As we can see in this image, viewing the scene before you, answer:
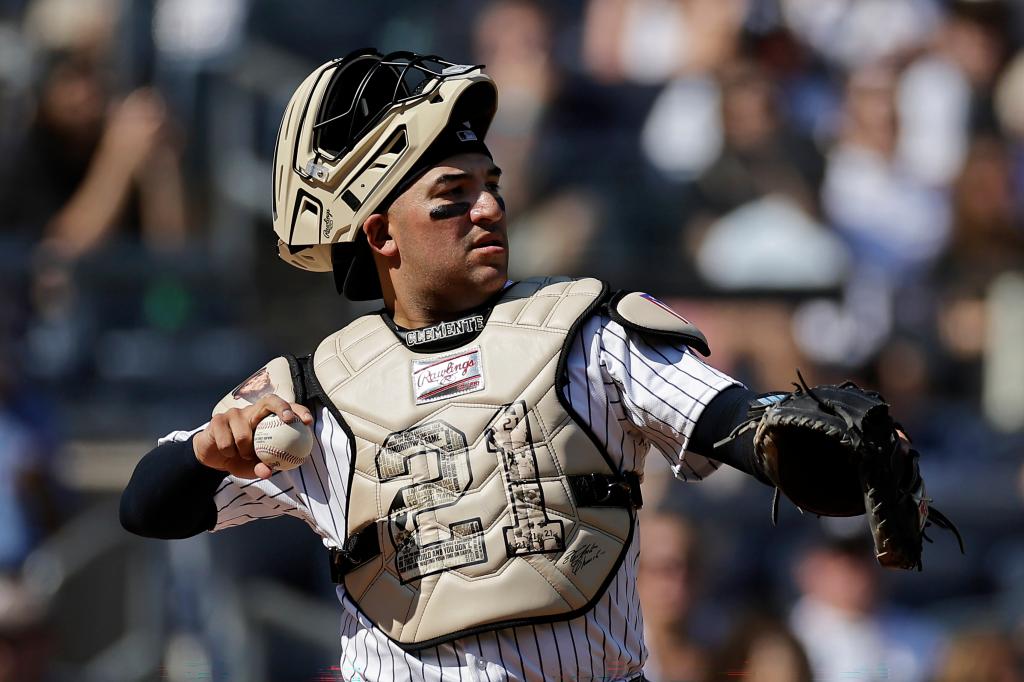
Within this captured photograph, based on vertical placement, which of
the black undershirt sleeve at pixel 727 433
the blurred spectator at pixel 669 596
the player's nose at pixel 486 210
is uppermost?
the player's nose at pixel 486 210

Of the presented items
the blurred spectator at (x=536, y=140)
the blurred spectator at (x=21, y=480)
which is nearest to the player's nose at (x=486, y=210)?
the blurred spectator at (x=536, y=140)

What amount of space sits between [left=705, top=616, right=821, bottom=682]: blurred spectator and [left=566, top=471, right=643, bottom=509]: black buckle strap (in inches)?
112

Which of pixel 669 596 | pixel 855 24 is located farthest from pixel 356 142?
pixel 855 24

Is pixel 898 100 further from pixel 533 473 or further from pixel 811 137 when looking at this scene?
pixel 533 473

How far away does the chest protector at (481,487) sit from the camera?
9.35 feet

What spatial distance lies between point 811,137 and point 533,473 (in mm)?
5219

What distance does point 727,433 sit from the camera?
9.05 feet

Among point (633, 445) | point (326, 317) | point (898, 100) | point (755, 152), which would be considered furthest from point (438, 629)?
point (898, 100)

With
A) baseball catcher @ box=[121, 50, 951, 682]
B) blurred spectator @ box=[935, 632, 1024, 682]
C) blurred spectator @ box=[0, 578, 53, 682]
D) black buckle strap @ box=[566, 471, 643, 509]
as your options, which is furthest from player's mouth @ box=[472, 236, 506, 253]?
blurred spectator @ box=[935, 632, 1024, 682]

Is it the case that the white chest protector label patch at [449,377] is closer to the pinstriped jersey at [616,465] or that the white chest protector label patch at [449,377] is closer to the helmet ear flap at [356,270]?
the pinstriped jersey at [616,465]

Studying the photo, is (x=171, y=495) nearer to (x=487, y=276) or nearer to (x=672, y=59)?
(x=487, y=276)

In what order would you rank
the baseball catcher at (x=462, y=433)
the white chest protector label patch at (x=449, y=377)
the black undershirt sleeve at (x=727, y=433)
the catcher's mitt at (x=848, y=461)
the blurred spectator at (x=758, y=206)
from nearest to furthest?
the catcher's mitt at (x=848, y=461) → the black undershirt sleeve at (x=727, y=433) → the baseball catcher at (x=462, y=433) → the white chest protector label patch at (x=449, y=377) → the blurred spectator at (x=758, y=206)

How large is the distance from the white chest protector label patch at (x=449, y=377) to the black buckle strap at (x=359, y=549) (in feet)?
0.98

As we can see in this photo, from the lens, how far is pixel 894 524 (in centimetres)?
247
